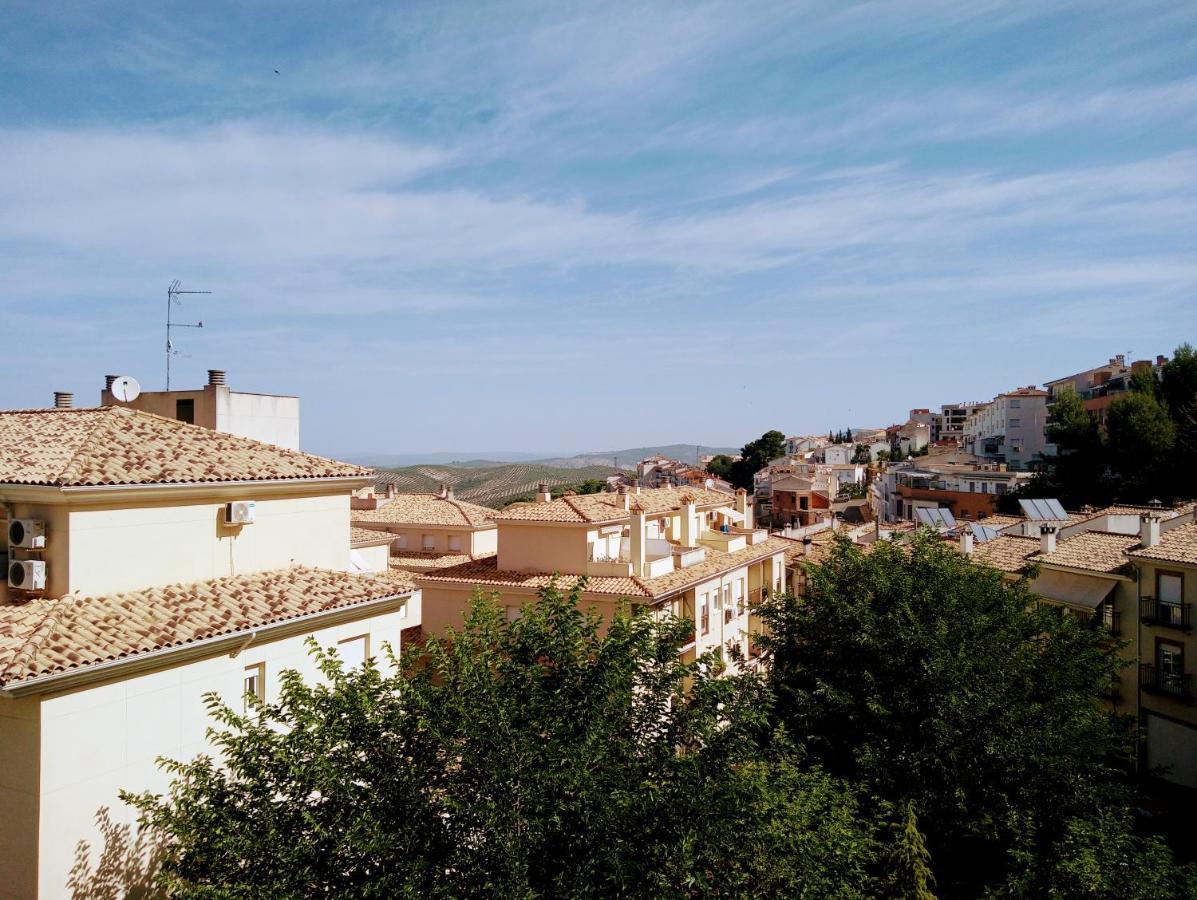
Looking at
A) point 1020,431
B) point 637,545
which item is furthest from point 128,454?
point 1020,431

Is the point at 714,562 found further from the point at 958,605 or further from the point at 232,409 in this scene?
the point at 232,409

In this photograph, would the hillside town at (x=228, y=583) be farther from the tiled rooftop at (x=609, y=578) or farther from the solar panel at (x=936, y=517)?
the solar panel at (x=936, y=517)

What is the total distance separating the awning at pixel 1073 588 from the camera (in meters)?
25.0

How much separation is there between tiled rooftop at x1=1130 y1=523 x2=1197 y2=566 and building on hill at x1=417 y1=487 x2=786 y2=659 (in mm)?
12213

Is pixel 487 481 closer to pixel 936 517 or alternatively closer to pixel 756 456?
pixel 756 456

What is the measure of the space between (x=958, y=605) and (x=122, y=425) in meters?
18.9

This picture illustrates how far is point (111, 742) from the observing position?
9.79m

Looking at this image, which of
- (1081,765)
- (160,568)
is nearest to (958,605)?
(1081,765)

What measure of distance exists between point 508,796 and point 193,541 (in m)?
8.27

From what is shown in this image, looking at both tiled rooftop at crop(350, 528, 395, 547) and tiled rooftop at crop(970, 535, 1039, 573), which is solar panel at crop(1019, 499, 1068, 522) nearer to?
tiled rooftop at crop(970, 535, 1039, 573)

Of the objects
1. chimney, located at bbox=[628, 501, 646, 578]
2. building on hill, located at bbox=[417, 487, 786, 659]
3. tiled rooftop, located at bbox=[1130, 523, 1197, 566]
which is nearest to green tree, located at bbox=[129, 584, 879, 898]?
building on hill, located at bbox=[417, 487, 786, 659]

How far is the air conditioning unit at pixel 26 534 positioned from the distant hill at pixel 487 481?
83.5 metres

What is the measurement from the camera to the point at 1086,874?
32.8ft

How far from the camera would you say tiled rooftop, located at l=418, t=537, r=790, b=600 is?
25.0 metres
